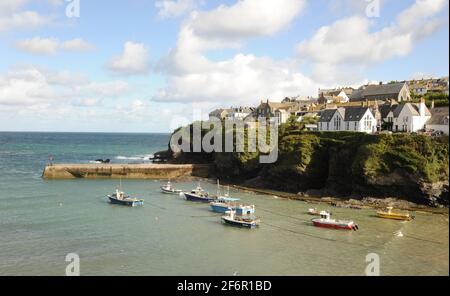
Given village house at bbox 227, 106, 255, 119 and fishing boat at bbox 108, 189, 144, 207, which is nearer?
fishing boat at bbox 108, 189, 144, 207

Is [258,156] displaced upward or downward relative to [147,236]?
upward

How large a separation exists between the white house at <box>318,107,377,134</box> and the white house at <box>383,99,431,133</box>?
377 cm

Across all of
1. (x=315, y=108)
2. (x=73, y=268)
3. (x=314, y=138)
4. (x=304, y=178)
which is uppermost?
(x=315, y=108)

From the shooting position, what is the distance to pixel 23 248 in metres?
35.3

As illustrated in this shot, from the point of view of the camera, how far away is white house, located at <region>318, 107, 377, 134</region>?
238ft

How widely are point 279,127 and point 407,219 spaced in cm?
3915

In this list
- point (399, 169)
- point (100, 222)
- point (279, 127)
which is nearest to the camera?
point (100, 222)

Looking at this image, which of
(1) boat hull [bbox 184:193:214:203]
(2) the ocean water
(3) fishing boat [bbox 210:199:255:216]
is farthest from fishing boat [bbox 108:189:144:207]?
(3) fishing boat [bbox 210:199:255:216]

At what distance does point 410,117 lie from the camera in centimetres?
6712

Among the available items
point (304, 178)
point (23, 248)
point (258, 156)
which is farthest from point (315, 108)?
point (23, 248)

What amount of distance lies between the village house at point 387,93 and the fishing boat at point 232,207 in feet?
177

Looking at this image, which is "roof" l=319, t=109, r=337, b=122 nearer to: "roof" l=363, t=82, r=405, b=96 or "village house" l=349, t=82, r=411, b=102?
"village house" l=349, t=82, r=411, b=102

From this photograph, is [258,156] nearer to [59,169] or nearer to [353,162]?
[353,162]

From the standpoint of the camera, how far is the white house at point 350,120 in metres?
72.5
